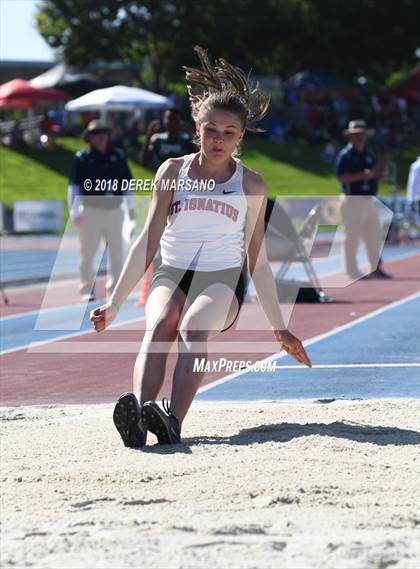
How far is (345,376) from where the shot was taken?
907 cm

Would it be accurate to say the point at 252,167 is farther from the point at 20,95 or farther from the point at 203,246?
the point at 203,246

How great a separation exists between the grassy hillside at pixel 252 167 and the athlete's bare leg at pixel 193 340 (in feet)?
104

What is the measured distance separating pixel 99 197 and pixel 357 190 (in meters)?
4.23

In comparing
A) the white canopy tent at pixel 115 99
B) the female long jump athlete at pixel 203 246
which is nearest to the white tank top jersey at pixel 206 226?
A: the female long jump athlete at pixel 203 246

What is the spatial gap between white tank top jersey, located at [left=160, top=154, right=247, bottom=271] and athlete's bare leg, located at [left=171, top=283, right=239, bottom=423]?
0.20 m

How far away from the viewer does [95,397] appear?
8.26 metres

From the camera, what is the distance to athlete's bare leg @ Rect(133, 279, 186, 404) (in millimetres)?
6398

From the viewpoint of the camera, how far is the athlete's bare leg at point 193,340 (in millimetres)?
6422

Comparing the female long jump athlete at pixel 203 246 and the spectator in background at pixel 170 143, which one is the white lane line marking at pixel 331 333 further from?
the spectator in background at pixel 170 143

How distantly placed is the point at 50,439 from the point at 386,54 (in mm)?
61480

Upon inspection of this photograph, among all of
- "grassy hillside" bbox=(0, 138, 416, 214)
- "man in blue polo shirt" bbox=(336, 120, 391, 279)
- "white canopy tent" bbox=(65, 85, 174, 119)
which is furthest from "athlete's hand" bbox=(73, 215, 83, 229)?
A: "grassy hillside" bbox=(0, 138, 416, 214)

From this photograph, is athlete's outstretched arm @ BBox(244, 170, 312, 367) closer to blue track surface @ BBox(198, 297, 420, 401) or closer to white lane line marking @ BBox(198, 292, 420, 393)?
blue track surface @ BBox(198, 297, 420, 401)

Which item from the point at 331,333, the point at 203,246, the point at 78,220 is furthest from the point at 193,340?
the point at 78,220

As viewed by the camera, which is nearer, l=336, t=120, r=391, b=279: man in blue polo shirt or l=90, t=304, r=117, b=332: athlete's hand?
l=90, t=304, r=117, b=332: athlete's hand
